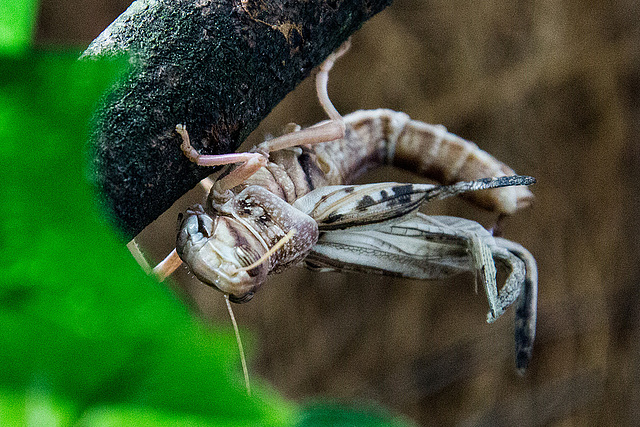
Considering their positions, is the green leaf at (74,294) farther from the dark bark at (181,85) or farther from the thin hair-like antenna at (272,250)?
the thin hair-like antenna at (272,250)

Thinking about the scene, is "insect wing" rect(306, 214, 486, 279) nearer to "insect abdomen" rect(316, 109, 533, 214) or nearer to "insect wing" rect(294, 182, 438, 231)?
"insect wing" rect(294, 182, 438, 231)

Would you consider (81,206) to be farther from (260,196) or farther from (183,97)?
(260,196)

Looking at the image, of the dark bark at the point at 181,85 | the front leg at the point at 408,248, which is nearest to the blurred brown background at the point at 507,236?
the front leg at the point at 408,248

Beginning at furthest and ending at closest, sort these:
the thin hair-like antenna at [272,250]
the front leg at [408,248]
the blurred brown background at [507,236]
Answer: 1. the blurred brown background at [507,236]
2. the front leg at [408,248]
3. the thin hair-like antenna at [272,250]

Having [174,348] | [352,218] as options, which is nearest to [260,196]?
[352,218]

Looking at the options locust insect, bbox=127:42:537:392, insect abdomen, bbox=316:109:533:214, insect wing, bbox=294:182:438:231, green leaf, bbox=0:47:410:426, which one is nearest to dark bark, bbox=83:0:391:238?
locust insect, bbox=127:42:537:392

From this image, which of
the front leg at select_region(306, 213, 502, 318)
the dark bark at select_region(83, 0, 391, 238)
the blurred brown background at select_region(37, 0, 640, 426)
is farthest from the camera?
the blurred brown background at select_region(37, 0, 640, 426)
